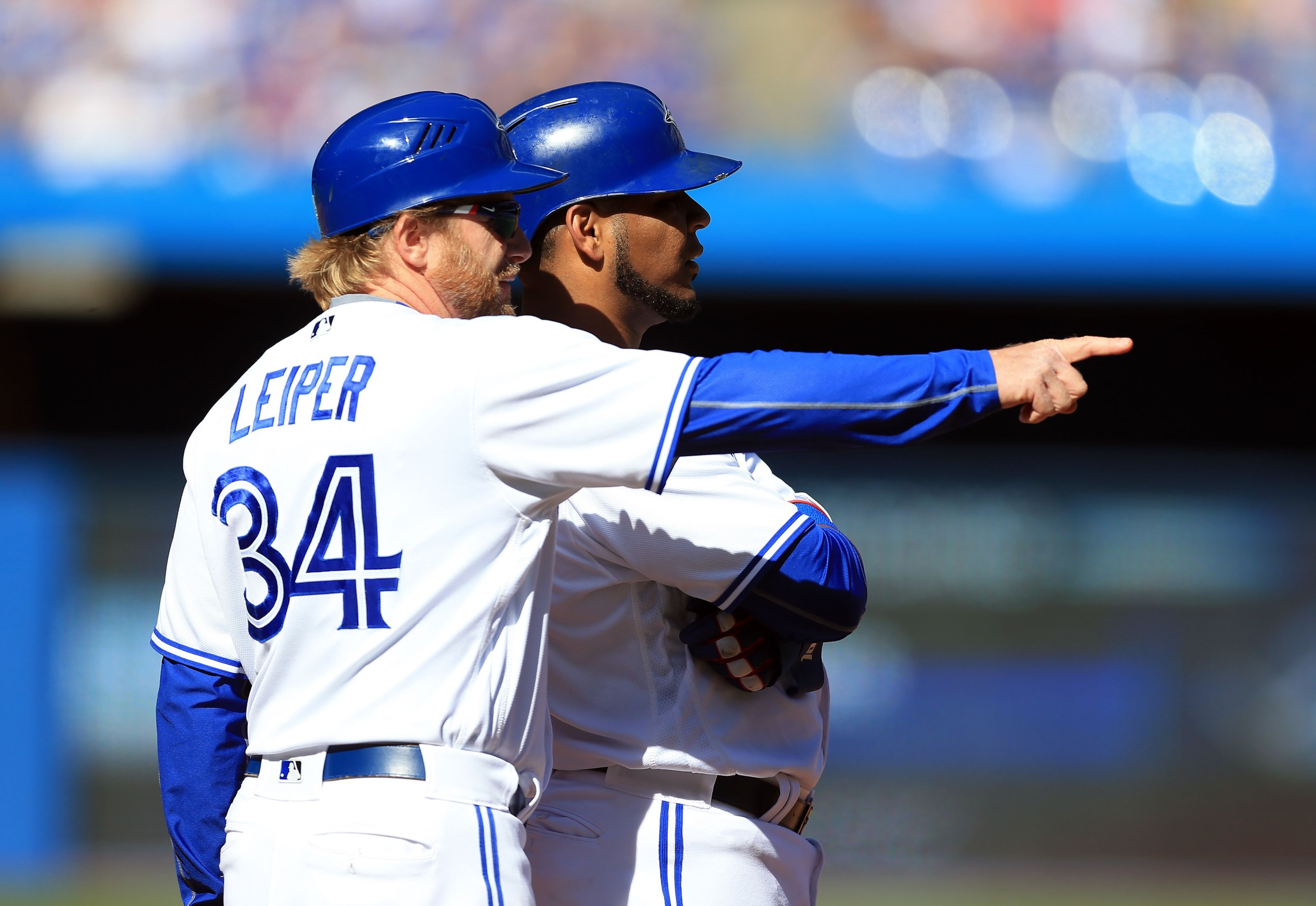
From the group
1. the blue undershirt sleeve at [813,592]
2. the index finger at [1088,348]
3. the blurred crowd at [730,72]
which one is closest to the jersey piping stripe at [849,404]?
the index finger at [1088,348]

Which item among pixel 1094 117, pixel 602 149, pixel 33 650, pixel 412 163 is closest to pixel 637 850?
pixel 412 163

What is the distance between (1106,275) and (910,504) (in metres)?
1.76

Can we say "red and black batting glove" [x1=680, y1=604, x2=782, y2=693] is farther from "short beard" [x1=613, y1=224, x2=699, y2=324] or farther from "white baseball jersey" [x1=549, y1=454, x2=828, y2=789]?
"short beard" [x1=613, y1=224, x2=699, y2=324]

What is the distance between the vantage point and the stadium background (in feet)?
24.4

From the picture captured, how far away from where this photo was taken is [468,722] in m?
1.83

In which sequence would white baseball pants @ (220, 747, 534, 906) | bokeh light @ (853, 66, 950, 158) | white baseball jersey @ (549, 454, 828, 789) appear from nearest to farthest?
white baseball pants @ (220, 747, 534, 906)
white baseball jersey @ (549, 454, 828, 789)
bokeh light @ (853, 66, 950, 158)

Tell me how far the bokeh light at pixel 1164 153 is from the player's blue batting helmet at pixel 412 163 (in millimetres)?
5955

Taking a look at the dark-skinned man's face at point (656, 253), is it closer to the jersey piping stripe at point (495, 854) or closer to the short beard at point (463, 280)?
the short beard at point (463, 280)

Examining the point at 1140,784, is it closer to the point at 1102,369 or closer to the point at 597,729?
the point at 1102,369

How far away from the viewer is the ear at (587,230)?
269 centimetres

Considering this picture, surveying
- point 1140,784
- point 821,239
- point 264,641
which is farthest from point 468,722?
point 1140,784

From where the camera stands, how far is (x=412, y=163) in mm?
2146

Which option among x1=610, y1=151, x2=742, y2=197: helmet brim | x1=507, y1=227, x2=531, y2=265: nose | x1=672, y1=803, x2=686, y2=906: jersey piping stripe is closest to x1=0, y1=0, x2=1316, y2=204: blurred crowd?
x1=610, y1=151, x2=742, y2=197: helmet brim

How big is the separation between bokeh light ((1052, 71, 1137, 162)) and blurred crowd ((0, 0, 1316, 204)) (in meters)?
0.01
